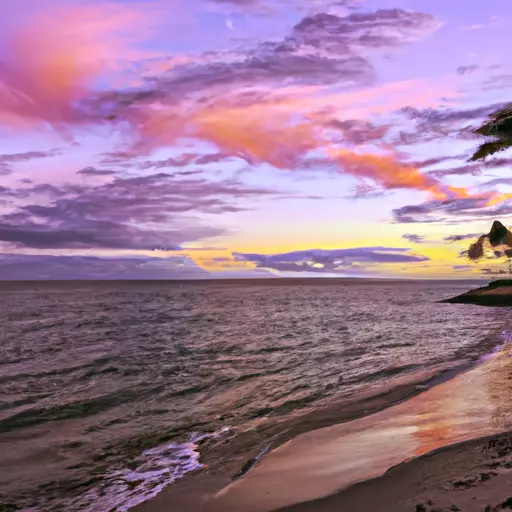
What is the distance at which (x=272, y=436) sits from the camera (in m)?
9.48

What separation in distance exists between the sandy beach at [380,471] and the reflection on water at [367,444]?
0.02 m

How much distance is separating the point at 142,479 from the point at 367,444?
3.88 meters

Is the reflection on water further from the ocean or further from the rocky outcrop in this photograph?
the rocky outcrop

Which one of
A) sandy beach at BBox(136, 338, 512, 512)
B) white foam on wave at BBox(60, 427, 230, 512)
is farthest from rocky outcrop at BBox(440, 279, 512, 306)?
white foam on wave at BBox(60, 427, 230, 512)

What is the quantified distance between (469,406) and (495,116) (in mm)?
12841

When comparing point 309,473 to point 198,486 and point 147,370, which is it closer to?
point 198,486

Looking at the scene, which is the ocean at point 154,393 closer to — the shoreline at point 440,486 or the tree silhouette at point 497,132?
the shoreline at point 440,486

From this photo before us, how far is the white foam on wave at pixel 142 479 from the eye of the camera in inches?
258

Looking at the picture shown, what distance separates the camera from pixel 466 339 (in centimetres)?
2614

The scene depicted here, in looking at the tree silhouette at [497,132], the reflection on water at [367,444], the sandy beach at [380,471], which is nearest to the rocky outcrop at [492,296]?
the tree silhouette at [497,132]

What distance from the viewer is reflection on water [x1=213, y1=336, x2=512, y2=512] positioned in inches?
245

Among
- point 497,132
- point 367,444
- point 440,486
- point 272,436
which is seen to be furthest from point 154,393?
point 497,132

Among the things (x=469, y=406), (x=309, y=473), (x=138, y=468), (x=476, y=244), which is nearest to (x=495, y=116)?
(x=469, y=406)

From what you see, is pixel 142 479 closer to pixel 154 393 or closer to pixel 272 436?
pixel 272 436
